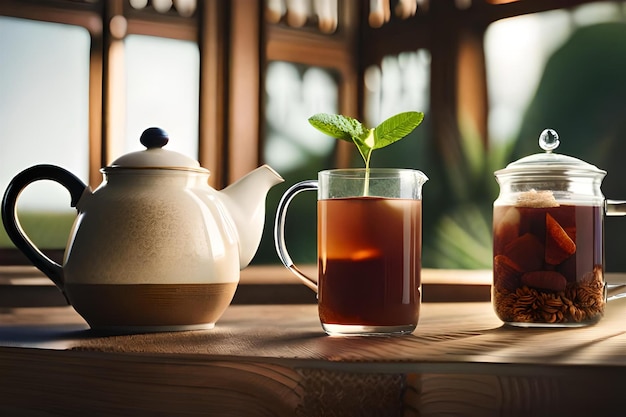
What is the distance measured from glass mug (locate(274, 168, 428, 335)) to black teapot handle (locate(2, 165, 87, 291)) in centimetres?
33

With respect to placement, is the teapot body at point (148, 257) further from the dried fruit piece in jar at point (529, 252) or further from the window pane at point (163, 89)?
the window pane at point (163, 89)

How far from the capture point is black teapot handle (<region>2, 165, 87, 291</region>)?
1.03 m

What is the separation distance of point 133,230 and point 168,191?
67 millimetres

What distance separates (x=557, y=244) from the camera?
102cm

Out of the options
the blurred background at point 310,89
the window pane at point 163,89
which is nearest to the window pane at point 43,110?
the blurred background at point 310,89

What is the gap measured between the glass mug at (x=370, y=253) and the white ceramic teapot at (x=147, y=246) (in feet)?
0.49

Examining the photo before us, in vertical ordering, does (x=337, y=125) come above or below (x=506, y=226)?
above

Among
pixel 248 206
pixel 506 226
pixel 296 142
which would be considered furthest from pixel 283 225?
pixel 296 142

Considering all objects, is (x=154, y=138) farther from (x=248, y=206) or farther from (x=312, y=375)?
(x=312, y=375)

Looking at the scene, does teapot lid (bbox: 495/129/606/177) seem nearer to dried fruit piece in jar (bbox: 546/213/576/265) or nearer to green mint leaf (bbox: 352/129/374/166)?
dried fruit piece in jar (bbox: 546/213/576/265)

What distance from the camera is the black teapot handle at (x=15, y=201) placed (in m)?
1.03

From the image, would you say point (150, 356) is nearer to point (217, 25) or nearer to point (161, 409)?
point (161, 409)

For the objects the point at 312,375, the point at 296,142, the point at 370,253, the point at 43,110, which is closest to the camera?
the point at 312,375

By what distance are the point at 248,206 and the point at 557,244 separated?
1.32 ft
